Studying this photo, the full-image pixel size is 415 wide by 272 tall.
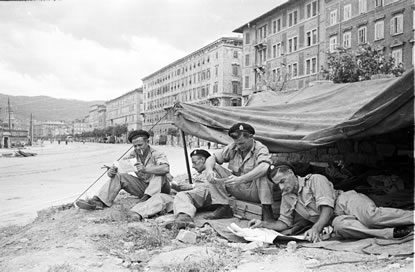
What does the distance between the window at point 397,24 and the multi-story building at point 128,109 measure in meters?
75.0

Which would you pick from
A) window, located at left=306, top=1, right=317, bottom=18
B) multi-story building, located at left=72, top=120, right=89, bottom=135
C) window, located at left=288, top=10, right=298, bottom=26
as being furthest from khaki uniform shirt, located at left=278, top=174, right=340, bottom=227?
multi-story building, located at left=72, top=120, right=89, bottom=135

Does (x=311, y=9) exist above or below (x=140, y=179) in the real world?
above

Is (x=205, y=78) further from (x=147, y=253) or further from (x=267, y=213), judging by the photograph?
(x=147, y=253)

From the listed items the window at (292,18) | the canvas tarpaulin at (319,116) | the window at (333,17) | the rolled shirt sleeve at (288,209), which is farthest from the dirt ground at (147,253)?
the window at (292,18)

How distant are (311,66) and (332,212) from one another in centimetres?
2964

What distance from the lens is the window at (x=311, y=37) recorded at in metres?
32.1

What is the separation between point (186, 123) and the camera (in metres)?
6.96

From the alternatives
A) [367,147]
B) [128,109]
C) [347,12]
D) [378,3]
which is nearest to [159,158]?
[367,147]

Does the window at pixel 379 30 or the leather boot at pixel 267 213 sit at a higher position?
the window at pixel 379 30

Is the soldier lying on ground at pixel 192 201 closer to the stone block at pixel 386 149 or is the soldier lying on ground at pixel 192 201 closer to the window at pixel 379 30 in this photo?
the stone block at pixel 386 149

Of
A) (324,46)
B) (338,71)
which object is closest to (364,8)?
(324,46)

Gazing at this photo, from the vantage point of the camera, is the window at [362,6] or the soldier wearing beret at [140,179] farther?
the window at [362,6]

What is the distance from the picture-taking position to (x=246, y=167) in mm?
5031

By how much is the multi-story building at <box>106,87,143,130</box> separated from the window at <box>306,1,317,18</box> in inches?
2626
